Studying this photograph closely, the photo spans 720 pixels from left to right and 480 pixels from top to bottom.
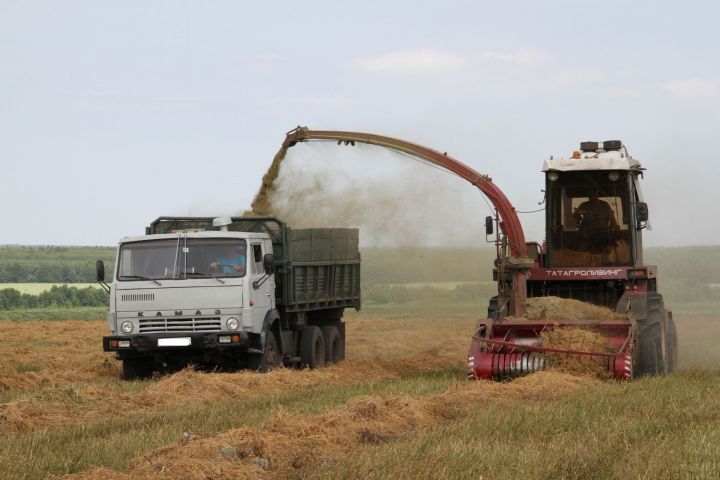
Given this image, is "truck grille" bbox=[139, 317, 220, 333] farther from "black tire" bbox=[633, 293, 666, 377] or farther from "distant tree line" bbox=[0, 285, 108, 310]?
"distant tree line" bbox=[0, 285, 108, 310]

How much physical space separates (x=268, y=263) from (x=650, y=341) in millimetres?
6232

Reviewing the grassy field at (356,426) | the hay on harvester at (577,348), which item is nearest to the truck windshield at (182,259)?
the grassy field at (356,426)

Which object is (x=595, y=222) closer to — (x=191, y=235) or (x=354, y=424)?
(x=191, y=235)

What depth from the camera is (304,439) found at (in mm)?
10203

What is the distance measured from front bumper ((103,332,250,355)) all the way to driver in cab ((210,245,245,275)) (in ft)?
3.50

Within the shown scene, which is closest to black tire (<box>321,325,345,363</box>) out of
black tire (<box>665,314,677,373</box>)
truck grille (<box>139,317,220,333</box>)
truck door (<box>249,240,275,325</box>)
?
truck door (<box>249,240,275,325</box>)

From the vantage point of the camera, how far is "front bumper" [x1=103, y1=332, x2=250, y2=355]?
18.5m

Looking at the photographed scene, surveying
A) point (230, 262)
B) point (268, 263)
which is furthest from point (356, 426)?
point (268, 263)

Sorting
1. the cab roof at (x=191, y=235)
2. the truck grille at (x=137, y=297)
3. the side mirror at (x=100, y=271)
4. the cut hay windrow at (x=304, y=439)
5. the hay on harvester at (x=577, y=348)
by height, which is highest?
the cab roof at (x=191, y=235)

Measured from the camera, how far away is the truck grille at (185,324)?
18.6m

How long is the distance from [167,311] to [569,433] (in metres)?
9.32

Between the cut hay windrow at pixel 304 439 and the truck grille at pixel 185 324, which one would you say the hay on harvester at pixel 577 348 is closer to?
the cut hay windrow at pixel 304 439

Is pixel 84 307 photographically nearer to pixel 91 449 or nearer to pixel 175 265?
pixel 175 265

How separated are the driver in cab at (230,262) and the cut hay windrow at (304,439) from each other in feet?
18.7
